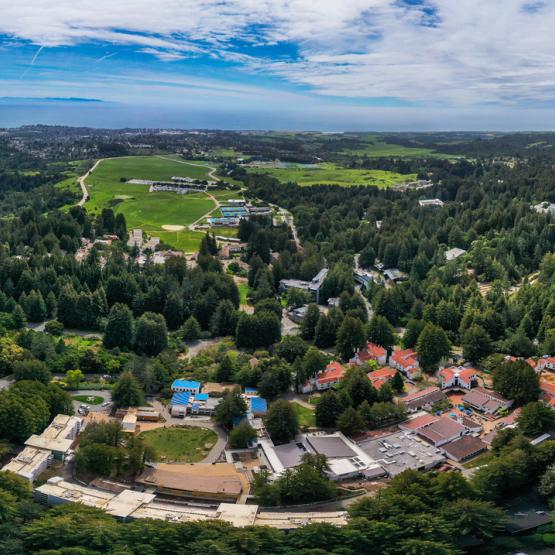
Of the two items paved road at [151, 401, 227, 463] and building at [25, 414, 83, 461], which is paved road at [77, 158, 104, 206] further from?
building at [25, 414, 83, 461]

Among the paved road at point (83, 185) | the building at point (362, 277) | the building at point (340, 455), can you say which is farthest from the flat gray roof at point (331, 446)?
the paved road at point (83, 185)

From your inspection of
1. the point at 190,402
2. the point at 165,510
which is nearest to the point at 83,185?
the point at 190,402

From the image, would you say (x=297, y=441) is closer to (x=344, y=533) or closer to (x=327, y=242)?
(x=344, y=533)

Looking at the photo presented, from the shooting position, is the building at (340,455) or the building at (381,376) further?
the building at (381,376)

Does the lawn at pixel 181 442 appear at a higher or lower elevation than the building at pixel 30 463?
lower

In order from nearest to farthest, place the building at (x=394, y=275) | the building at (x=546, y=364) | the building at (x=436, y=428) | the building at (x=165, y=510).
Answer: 1. the building at (x=165, y=510)
2. the building at (x=436, y=428)
3. the building at (x=546, y=364)
4. the building at (x=394, y=275)

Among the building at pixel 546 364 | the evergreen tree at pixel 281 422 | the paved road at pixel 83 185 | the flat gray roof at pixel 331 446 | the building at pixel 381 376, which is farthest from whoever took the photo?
the paved road at pixel 83 185

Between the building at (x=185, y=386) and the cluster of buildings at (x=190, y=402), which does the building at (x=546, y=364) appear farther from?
the building at (x=185, y=386)

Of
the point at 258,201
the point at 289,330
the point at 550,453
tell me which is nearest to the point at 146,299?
the point at 289,330
